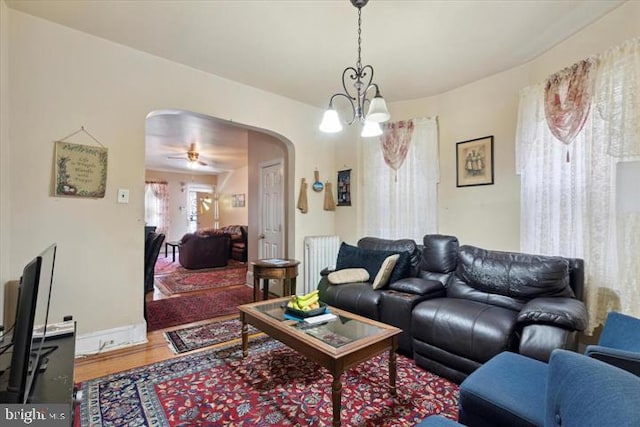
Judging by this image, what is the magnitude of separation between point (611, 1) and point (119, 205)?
416cm

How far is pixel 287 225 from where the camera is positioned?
13.9 feet

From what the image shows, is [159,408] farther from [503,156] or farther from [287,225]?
[503,156]

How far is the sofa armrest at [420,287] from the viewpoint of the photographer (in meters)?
2.67

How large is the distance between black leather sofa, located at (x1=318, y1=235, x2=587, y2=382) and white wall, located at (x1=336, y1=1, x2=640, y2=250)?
19.0 inches

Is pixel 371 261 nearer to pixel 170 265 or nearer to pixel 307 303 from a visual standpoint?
pixel 307 303

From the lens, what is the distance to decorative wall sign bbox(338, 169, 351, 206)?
4.30 meters

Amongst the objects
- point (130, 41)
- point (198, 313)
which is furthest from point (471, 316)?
point (130, 41)

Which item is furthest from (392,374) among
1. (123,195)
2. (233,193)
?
(233,193)

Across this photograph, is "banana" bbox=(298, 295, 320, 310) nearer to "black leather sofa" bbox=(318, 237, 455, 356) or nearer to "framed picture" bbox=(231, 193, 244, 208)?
"black leather sofa" bbox=(318, 237, 455, 356)

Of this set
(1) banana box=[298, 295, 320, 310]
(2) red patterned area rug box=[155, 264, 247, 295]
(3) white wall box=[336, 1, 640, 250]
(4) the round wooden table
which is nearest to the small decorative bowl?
(1) banana box=[298, 295, 320, 310]

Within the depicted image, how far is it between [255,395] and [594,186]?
2.92 m

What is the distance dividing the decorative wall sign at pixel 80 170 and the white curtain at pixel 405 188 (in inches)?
119

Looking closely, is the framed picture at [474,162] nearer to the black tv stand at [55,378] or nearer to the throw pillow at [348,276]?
the throw pillow at [348,276]

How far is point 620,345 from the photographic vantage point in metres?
1.38
